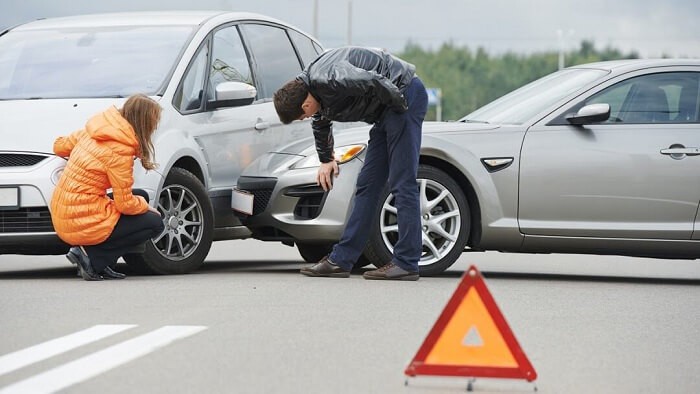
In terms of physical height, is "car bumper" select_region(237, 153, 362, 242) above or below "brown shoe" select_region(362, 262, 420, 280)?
above

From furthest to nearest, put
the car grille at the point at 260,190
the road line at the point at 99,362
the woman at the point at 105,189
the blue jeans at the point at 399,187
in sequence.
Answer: the car grille at the point at 260,190 → the blue jeans at the point at 399,187 → the woman at the point at 105,189 → the road line at the point at 99,362

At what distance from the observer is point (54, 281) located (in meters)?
9.16

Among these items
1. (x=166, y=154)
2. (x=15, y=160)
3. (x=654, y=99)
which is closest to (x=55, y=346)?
(x=15, y=160)

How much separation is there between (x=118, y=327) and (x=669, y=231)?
14.9 ft

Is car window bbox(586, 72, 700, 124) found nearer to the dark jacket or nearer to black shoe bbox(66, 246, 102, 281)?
the dark jacket

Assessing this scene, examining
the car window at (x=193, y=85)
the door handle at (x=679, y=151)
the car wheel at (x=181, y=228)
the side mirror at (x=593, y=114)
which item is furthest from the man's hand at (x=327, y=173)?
the door handle at (x=679, y=151)

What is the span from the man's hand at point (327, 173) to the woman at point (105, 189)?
1.11 metres

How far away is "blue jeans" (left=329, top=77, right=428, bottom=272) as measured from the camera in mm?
9148

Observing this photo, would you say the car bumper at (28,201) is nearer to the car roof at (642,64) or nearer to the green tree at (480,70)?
the car roof at (642,64)

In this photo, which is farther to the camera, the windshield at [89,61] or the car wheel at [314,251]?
the car wheel at [314,251]

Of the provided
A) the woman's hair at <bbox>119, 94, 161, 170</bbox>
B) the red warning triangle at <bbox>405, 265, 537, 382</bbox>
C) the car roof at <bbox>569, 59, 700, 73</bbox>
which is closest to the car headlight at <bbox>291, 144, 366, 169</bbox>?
the woman's hair at <bbox>119, 94, 161, 170</bbox>

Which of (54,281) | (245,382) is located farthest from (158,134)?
(245,382)

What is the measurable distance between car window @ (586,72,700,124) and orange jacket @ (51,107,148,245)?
3.32 m

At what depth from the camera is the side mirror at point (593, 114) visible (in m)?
9.59
